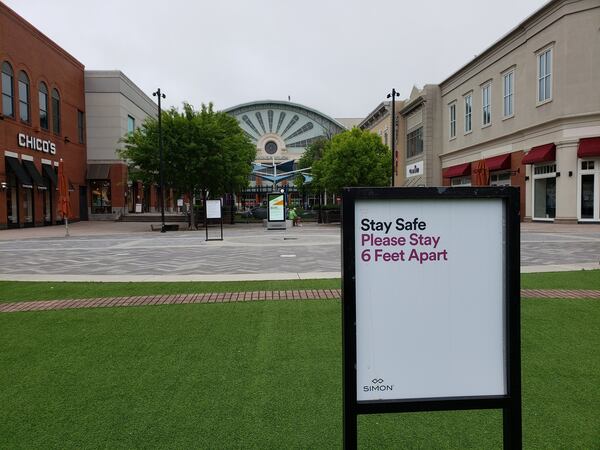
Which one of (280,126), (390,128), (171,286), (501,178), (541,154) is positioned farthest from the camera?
(280,126)

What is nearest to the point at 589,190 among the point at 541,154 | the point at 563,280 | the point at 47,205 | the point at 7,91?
the point at 541,154

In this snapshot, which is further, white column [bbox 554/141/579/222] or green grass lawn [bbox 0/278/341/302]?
white column [bbox 554/141/579/222]

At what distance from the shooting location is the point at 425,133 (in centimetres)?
4716

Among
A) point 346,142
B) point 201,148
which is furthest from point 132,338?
point 346,142

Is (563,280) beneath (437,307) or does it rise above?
beneath

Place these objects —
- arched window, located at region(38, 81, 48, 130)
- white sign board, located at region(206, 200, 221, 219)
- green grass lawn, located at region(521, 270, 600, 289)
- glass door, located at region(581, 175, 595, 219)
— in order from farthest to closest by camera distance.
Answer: arched window, located at region(38, 81, 48, 130), glass door, located at region(581, 175, 595, 219), white sign board, located at region(206, 200, 221, 219), green grass lawn, located at region(521, 270, 600, 289)

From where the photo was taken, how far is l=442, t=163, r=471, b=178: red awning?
3988 centimetres

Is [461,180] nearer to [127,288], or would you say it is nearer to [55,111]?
[55,111]

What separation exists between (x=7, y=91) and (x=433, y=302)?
3643cm

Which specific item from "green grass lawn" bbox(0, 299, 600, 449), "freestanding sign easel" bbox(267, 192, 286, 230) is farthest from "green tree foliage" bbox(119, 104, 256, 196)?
"green grass lawn" bbox(0, 299, 600, 449)

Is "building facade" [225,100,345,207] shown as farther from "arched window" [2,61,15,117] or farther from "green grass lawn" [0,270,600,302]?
"green grass lawn" [0,270,600,302]

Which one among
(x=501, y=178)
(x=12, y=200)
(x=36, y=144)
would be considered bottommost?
(x=12, y=200)

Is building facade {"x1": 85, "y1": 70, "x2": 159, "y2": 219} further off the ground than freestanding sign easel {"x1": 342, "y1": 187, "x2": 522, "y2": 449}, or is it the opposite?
building facade {"x1": 85, "y1": 70, "x2": 159, "y2": 219}

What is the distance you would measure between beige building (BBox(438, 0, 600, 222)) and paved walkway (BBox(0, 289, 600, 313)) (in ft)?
61.4
